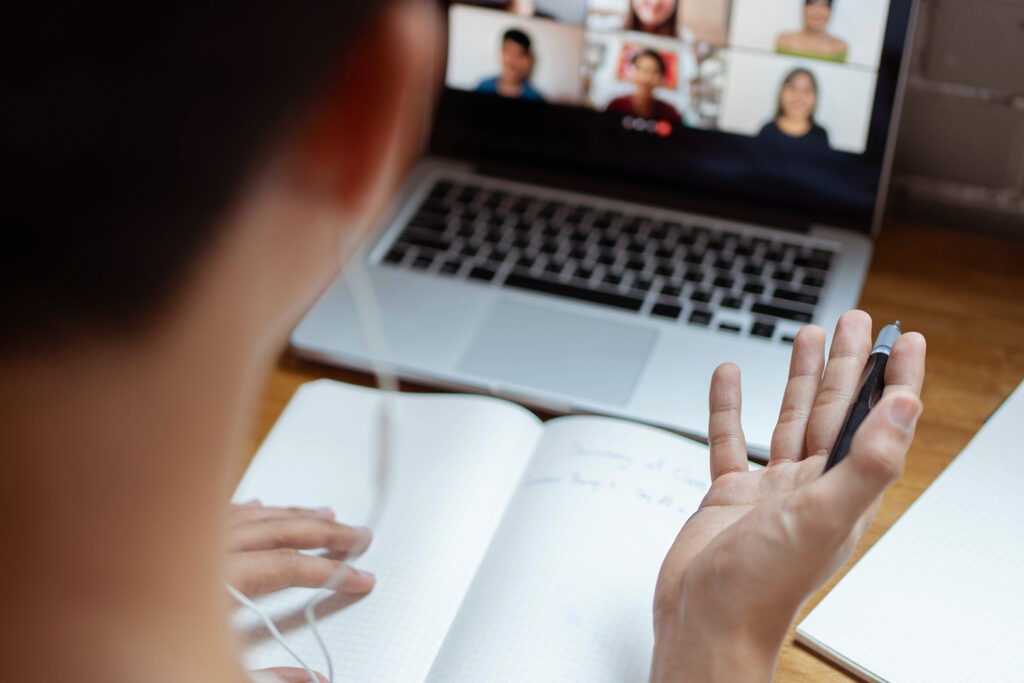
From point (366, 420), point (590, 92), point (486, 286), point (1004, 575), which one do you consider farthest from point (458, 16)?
point (1004, 575)

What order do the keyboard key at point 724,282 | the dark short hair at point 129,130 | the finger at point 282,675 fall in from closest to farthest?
the dark short hair at point 129,130, the finger at point 282,675, the keyboard key at point 724,282

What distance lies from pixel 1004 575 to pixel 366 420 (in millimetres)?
413

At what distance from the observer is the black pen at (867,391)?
1.56 feet

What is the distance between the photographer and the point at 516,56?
33.3 inches

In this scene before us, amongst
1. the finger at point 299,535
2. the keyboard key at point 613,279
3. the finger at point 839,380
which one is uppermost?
the finger at point 839,380

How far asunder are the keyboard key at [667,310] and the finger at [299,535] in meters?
0.28

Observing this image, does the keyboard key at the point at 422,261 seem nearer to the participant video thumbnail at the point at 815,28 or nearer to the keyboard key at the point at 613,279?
the keyboard key at the point at 613,279

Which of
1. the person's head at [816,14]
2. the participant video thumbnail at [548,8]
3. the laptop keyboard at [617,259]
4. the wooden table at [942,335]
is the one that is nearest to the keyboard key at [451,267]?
the laptop keyboard at [617,259]

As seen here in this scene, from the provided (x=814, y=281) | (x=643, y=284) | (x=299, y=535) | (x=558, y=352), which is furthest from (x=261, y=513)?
(x=814, y=281)

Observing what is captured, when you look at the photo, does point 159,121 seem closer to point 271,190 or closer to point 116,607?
point 271,190

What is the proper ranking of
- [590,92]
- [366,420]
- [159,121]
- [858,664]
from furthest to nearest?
[590,92], [366,420], [858,664], [159,121]

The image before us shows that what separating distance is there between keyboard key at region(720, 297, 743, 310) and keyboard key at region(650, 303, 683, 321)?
33mm

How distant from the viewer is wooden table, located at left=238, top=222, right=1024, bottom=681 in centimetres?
66

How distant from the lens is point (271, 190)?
274 mm
